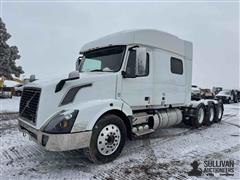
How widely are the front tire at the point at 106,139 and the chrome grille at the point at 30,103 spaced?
1245 mm

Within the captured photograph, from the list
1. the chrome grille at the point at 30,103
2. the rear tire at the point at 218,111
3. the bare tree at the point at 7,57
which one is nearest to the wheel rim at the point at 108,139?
the chrome grille at the point at 30,103

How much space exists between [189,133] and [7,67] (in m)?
25.5

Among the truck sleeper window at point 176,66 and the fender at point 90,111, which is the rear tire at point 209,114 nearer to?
the truck sleeper window at point 176,66

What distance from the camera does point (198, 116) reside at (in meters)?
7.77

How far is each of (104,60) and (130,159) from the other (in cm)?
248

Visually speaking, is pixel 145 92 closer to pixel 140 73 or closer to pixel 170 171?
pixel 140 73

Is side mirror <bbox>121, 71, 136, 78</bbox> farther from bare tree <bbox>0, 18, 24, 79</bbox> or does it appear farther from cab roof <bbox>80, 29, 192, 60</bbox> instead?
bare tree <bbox>0, 18, 24, 79</bbox>

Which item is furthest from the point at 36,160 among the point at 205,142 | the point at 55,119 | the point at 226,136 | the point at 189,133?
the point at 226,136

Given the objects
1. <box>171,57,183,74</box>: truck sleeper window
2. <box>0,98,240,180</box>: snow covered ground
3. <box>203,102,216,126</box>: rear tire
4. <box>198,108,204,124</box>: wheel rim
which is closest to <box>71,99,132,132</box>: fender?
<box>0,98,240,180</box>: snow covered ground

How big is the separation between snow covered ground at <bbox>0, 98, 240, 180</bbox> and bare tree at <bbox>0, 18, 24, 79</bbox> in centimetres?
2238

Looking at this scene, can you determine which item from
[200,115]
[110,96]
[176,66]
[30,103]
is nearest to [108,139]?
[110,96]

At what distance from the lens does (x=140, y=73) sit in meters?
4.89

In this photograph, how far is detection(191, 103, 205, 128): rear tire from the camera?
7472mm

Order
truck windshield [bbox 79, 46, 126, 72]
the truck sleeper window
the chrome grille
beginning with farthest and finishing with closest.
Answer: the truck sleeper window < truck windshield [bbox 79, 46, 126, 72] < the chrome grille
